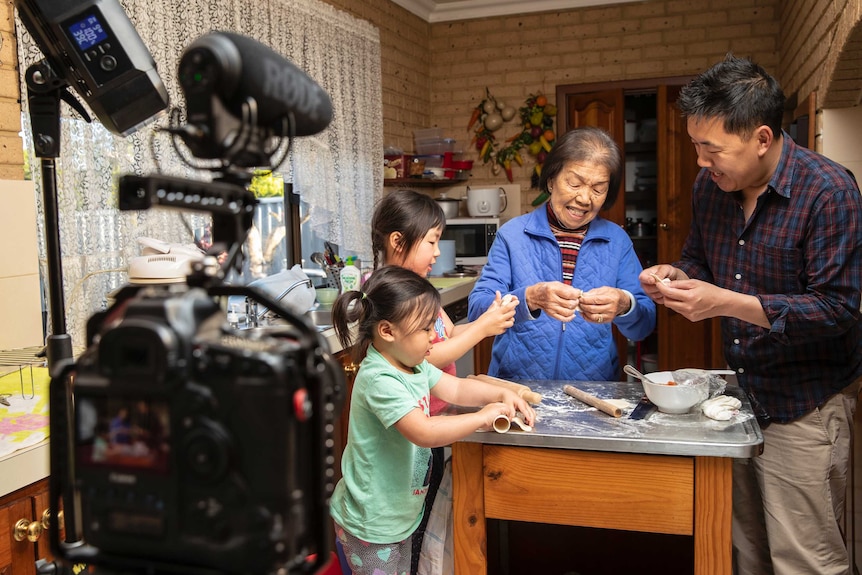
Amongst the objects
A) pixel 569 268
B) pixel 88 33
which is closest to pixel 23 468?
pixel 88 33

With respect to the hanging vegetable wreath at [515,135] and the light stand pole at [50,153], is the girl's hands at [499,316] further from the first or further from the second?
the hanging vegetable wreath at [515,135]

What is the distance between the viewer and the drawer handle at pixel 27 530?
4.80 feet

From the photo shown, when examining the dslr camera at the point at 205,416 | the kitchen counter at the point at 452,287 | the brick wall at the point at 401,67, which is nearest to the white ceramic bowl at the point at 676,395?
the dslr camera at the point at 205,416

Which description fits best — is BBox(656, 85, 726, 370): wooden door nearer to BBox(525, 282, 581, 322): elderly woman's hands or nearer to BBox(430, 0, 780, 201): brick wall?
BBox(430, 0, 780, 201): brick wall

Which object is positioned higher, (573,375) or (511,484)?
(573,375)

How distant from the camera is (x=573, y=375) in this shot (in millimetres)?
2322

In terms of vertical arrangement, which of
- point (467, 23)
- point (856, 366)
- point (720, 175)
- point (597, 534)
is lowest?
point (597, 534)

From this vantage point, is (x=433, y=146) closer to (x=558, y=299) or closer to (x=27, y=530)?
(x=558, y=299)

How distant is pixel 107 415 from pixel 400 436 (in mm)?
1204

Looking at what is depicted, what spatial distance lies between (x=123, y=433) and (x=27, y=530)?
1077 mm

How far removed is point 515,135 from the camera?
5.53 m

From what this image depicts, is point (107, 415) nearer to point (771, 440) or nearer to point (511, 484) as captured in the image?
point (511, 484)

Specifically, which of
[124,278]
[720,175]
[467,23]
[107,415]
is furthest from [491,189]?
[107,415]

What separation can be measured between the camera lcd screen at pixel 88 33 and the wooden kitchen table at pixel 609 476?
1.11m
